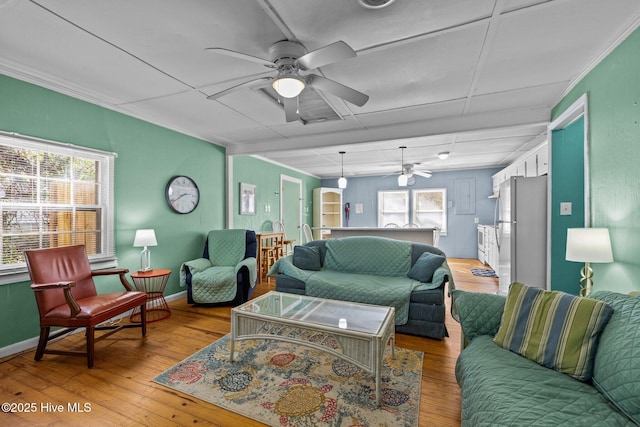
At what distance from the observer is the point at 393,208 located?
7.89 m

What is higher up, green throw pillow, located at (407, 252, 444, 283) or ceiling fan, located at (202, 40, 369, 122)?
ceiling fan, located at (202, 40, 369, 122)

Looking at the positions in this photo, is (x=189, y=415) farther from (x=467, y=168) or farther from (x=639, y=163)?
(x=467, y=168)

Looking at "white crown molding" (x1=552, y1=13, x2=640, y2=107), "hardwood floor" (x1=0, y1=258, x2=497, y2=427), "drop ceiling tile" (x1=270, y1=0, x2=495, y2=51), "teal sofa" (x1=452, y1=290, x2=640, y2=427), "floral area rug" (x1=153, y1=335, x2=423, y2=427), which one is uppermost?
"drop ceiling tile" (x1=270, y1=0, x2=495, y2=51)

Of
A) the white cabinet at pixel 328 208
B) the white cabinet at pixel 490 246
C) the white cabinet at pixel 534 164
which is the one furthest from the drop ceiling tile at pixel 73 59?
the white cabinet at pixel 490 246

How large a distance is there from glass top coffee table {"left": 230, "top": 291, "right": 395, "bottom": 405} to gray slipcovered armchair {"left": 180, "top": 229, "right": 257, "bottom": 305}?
43.2 inches

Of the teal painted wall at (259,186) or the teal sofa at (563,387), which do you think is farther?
the teal painted wall at (259,186)

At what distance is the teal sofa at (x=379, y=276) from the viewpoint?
9.02 ft

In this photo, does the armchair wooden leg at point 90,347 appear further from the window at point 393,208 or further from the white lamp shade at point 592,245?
the window at point 393,208

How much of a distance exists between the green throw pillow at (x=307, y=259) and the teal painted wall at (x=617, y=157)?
2.74 m

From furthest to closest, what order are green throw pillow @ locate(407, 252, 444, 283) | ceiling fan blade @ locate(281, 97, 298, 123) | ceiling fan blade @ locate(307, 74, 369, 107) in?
green throw pillow @ locate(407, 252, 444, 283)
ceiling fan blade @ locate(281, 97, 298, 123)
ceiling fan blade @ locate(307, 74, 369, 107)

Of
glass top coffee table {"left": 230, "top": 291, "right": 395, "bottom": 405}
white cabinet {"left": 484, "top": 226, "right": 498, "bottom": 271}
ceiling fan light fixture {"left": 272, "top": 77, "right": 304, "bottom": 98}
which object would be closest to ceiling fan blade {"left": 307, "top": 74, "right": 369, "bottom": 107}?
ceiling fan light fixture {"left": 272, "top": 77, "right": 304, "bottom": 98}

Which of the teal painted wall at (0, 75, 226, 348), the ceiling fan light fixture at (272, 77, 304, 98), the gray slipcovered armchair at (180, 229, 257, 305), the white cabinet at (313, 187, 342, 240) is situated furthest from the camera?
the white cabinet at (313, 187, 342, 240)

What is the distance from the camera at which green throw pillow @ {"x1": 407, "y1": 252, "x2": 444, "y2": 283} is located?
9.89 ft

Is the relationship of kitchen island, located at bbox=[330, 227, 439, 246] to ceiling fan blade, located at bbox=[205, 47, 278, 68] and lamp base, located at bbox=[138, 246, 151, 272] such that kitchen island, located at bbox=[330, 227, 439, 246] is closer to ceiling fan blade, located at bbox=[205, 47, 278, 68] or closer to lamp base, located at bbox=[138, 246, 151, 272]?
lamp base, located at bbox=[138, 246, 151, 272]
